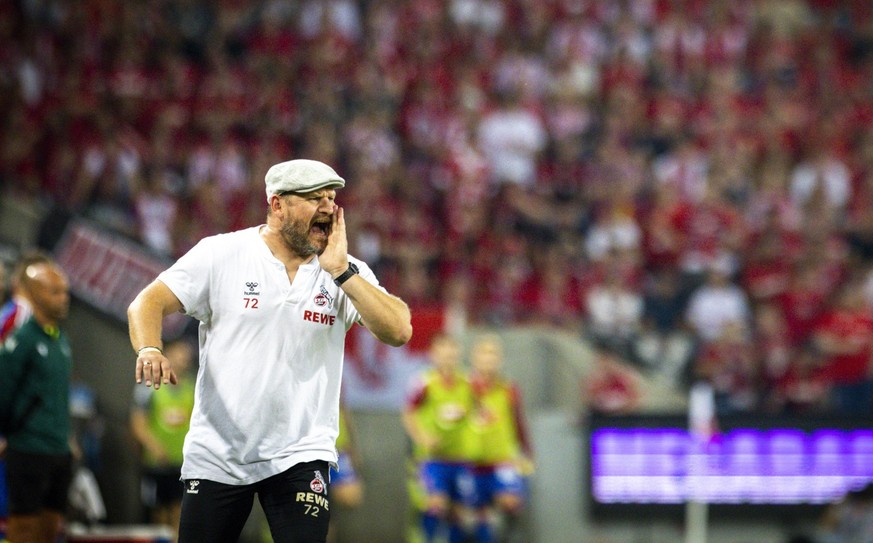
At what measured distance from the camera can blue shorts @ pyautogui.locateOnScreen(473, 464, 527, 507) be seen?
39.6ft

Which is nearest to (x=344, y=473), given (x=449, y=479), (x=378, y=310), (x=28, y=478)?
(x=449, y=479)

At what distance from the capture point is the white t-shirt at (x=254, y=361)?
16.6ft

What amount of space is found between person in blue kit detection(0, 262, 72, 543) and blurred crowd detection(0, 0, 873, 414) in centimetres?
Answer: 556

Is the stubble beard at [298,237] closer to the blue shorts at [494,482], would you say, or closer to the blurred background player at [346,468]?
the blurred background player at [346,468]

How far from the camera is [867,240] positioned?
1532 centimetres

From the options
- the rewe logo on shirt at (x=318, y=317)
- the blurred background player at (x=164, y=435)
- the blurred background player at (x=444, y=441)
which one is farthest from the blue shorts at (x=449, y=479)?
the rewe logo on shirt at (x=318, y=317)

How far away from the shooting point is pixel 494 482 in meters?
12.2

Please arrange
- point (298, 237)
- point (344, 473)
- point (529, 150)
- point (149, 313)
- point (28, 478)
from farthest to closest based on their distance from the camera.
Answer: point (529, 150), point (344, 473), point (28, 478), point (298, 237), point (149, 313)

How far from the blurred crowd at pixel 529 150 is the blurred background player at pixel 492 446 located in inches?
67.3

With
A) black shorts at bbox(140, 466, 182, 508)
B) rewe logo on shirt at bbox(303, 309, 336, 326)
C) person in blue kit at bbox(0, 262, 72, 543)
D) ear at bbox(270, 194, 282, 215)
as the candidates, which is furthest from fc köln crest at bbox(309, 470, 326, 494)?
black shorts at bbox(140, 466, 182, 508)

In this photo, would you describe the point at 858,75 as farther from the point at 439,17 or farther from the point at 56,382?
the point at 56,382

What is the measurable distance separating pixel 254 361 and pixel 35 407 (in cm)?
287

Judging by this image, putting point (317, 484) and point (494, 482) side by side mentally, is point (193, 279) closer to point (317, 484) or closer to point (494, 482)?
point (317, 484)

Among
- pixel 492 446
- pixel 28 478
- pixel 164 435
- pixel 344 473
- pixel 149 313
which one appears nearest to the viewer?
pixel 149 313
